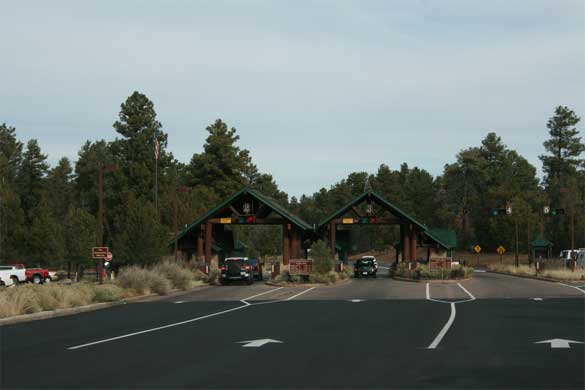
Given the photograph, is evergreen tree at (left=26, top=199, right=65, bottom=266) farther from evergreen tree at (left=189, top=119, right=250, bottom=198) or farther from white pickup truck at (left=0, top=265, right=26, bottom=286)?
evergreen tree at (left=189, top=119, right=250, bottom=198)

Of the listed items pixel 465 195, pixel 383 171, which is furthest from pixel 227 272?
pixel 383 171

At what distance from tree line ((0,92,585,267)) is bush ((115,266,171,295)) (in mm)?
9504

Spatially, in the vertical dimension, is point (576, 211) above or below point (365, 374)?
above

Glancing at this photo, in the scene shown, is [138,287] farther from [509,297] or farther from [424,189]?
[424,189]

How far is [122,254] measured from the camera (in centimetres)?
5194

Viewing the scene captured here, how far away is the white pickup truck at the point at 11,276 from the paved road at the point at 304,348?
2959 centimetres

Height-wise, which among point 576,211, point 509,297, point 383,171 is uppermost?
point 383,171

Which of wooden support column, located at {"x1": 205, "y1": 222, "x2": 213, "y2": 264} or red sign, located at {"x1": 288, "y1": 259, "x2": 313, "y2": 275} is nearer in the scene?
red sign, located at {"x1": 288, "y1": 259, "x2": 313, "y2": 275}

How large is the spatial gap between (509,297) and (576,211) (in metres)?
76.4

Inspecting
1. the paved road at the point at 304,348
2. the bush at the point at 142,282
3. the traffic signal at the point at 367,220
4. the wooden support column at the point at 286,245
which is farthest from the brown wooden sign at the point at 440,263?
the paved road at the point at 304,348

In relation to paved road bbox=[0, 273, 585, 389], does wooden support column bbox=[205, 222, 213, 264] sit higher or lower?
higher

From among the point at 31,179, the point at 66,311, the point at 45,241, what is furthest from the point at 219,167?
the point at 66,311

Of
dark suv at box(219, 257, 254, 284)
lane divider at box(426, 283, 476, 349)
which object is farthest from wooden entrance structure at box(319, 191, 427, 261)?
lane divider at box(426, 283, 476, 349)

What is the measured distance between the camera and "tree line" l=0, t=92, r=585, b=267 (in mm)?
69875
